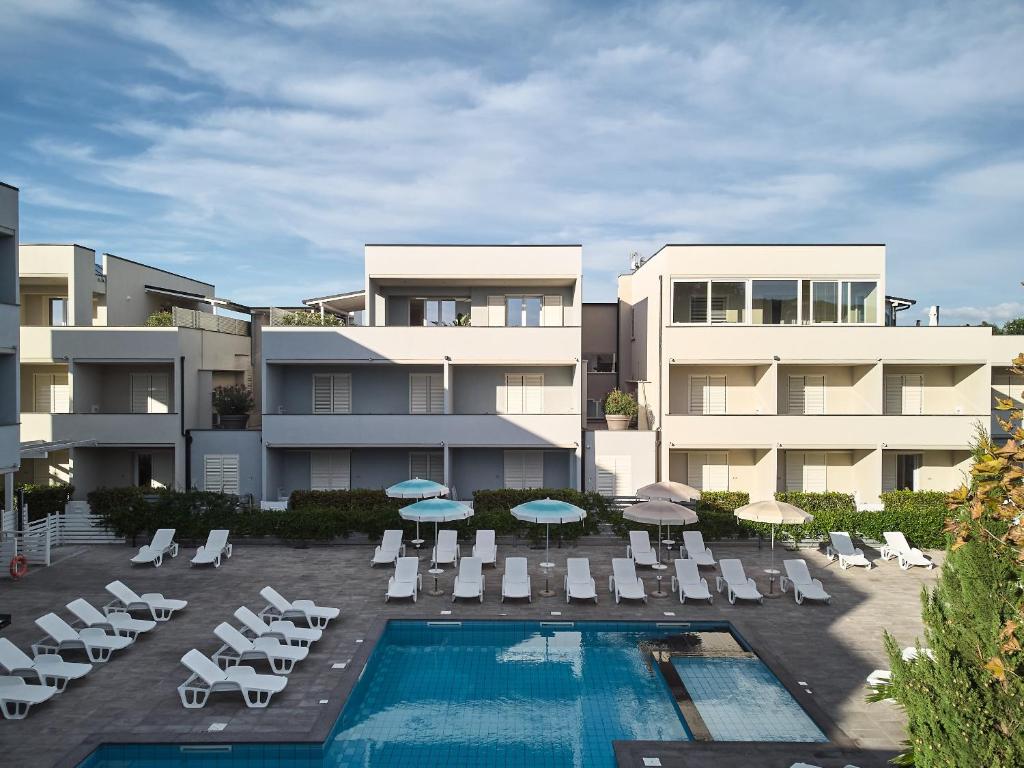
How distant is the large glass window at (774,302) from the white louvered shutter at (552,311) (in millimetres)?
7040

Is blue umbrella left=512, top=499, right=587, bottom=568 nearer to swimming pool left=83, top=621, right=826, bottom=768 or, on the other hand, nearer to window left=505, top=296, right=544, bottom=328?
swimming pool left=83, top=621, right=826, bottom=768

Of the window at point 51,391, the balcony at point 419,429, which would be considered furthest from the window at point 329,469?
the window at point 51,391

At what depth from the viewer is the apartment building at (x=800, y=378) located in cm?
2545

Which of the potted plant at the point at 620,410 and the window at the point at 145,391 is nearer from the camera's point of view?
the potted plant at the point at 620,410

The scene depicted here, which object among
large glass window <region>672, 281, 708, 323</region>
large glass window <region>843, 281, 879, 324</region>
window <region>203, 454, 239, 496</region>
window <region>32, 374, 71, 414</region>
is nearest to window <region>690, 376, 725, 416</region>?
Answer: large glass window <region>672, 281, 708, 323</region>

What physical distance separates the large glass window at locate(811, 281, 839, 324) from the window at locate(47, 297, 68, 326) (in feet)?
90.8

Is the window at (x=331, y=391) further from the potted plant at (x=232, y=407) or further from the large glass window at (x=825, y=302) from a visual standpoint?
the large glass window at (x=825, y=302)

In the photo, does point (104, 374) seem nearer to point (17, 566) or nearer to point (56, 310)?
point (56, 310)

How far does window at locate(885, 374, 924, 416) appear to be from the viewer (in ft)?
89.7

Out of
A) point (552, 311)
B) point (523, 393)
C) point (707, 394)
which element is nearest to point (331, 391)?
point (523, 393)

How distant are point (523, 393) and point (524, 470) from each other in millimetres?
2865

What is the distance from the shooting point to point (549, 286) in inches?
1101

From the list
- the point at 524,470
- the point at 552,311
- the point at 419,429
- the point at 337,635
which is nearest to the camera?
the point at 337,635

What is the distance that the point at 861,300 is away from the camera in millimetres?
26422
